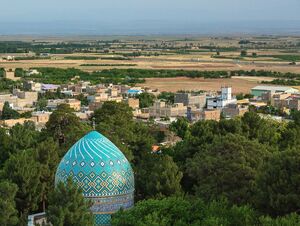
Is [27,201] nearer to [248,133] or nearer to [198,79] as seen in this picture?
[248,133]

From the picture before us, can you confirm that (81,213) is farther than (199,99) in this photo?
No

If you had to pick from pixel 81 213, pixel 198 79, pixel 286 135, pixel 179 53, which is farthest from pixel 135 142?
pixel 179 53

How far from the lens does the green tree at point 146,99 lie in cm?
5406

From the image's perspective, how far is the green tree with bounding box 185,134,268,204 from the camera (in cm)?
1711

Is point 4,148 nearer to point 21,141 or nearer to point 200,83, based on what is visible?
point 21,141

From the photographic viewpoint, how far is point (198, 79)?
269 feet

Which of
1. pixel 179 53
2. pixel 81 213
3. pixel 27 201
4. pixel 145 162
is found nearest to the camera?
pixel 81 213

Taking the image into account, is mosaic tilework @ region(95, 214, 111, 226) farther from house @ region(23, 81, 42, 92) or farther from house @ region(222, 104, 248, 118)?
house @ region(23, 81, 42, 92)

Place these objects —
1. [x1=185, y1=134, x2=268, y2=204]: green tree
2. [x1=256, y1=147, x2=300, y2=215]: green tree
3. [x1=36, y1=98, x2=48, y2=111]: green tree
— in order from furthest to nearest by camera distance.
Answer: [x1=36, y1=98, x2=48, y2=111]: green tree, [x1=185, y1=134, x2=268, y2=204]: green tree, [x1=256, y1=147, x2=300, y2=215]: green tree

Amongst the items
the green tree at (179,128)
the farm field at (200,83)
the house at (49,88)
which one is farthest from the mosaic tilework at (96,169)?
the farm field at (200,83)

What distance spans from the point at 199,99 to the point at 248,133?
3132cm

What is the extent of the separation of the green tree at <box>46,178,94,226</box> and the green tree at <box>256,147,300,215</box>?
3865 mm

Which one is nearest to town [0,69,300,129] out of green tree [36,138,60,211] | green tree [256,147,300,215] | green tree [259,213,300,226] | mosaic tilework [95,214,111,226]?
green tree [36,138,60,211]

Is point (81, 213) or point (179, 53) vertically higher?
point (81, 213)
